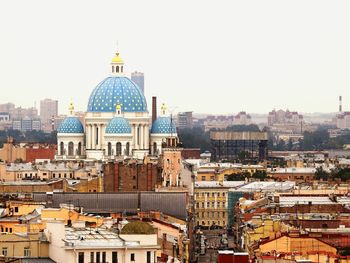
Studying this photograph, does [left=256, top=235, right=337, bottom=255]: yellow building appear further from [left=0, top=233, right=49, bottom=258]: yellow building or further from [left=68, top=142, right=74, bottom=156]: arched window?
[left=68, top=142, right=74, bottom=156]: arched window

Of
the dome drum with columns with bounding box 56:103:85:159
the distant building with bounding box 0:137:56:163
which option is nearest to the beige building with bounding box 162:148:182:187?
the dome drum with columns with bounding box 56:103:85:159

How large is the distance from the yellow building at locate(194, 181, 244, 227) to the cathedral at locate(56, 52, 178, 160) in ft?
41.2

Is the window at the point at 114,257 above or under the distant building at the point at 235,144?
under

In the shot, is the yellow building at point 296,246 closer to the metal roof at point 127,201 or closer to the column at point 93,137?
the metal roof at point 127,201

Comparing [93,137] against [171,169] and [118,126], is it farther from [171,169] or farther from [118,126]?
[171,169]

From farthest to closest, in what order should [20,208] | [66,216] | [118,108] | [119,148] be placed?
[118,108] → [119,148] → [20,208] → [66,216]

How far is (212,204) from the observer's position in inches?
3994

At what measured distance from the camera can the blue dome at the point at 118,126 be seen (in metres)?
114

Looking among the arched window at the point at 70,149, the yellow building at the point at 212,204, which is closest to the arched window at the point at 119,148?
the arched window at the point at 70,149

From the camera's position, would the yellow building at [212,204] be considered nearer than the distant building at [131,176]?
No

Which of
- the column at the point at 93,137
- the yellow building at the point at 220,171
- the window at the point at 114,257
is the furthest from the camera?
the column at the point at 93,137

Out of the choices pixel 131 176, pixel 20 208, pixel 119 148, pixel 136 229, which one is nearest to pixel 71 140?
pixel 119 148

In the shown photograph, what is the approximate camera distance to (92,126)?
11975 cm

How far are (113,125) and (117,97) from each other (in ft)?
22.9
